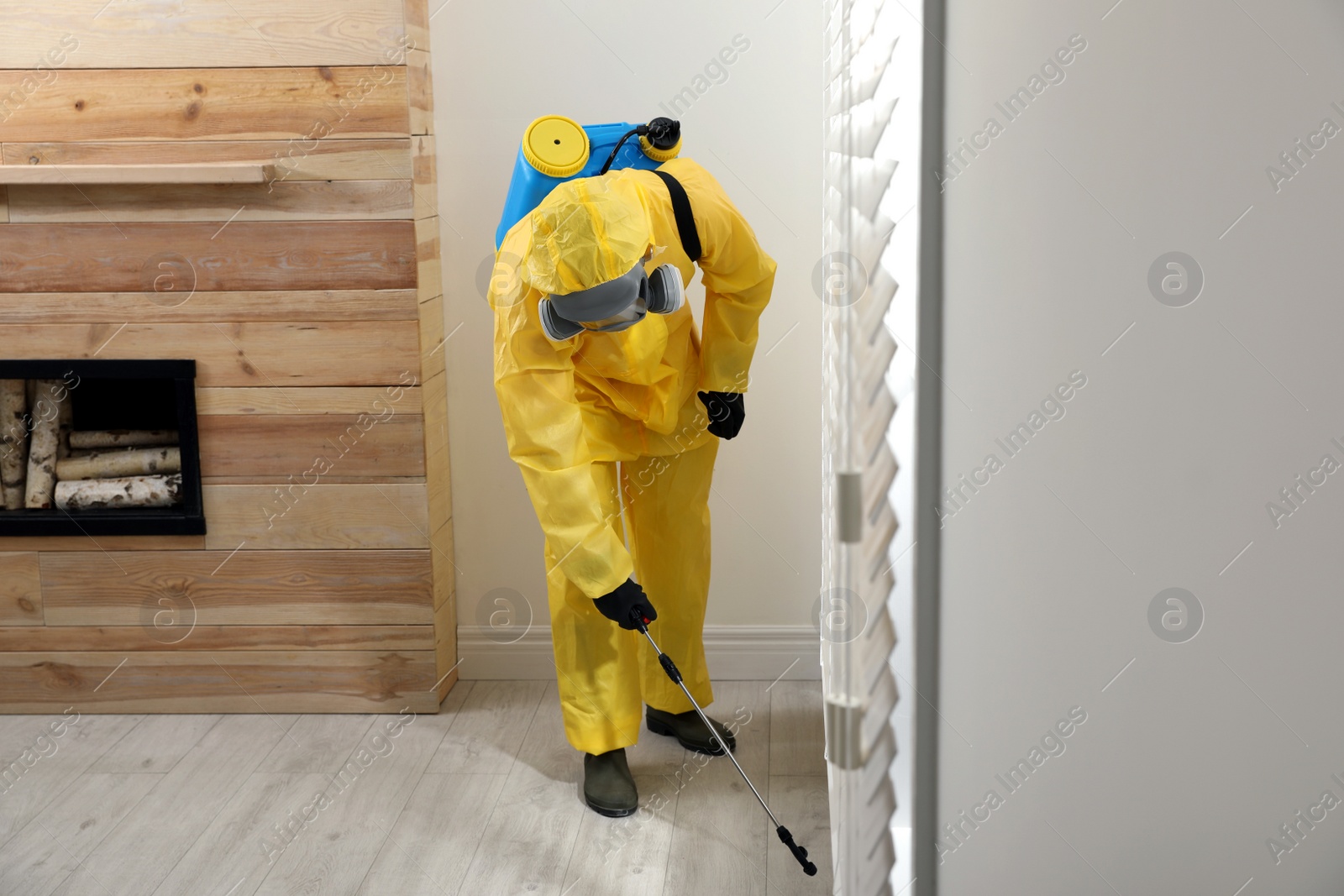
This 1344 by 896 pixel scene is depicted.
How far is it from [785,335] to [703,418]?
47 centimetres

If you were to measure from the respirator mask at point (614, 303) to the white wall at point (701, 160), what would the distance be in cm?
70

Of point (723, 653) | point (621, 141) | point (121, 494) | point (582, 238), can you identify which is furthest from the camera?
point (723, 653)

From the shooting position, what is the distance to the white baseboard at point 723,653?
2795 mm

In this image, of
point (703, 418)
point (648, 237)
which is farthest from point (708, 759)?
point (648, 237)

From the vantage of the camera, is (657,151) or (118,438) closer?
(657,151)

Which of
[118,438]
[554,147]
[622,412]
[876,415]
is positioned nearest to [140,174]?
[118,438]

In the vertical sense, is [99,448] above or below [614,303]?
below

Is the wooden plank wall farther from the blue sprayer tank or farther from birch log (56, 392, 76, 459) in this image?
the blue sprayer tank

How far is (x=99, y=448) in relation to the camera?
9.07ft

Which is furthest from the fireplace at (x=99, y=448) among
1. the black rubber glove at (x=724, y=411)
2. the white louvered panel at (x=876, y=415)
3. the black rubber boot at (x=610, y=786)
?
the white louvered panel at (x=876, y=415)

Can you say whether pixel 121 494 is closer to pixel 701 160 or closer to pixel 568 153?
pixel 568 153

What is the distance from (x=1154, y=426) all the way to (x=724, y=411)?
1834 mm

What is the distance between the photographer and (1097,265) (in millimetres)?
409

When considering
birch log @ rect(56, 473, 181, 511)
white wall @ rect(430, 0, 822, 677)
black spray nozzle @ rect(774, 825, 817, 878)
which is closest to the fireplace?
birch log @ rect(56, 473, 181, 511)
